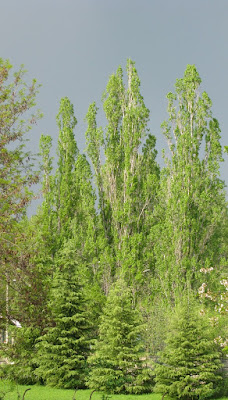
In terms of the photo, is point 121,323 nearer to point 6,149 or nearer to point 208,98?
point 6,149

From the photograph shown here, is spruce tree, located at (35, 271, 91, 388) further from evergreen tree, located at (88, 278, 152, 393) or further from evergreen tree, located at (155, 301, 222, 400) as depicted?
evergreen tree, located at (155, 301, 222, 400)

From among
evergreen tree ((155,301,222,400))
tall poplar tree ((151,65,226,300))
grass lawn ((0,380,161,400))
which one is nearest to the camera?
grass lawn ((0,380,161,400))

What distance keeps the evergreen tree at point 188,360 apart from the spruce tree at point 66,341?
2814 mm

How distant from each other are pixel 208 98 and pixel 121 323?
1079 centimetres

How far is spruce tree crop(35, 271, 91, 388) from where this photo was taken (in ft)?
48.8

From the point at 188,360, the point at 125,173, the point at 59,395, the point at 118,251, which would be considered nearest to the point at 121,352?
the point at 188,360

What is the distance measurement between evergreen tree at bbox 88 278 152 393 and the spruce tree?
0.59 m

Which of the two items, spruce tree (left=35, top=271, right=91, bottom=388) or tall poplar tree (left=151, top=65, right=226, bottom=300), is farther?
tall poplar tree (left=151, top=65, right=226, bottom=300)

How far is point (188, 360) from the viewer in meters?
13.4

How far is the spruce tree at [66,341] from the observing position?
14.9 meters

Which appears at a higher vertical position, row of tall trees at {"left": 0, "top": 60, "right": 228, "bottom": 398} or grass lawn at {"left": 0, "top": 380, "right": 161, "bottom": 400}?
row of tall trees at {"left": 0, "top": 60, "right": 228, "bottom": 398}

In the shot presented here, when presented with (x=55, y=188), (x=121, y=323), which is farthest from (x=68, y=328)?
(x=55, y=188)

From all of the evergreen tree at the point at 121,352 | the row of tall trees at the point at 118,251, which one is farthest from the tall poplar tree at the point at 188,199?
the evergreen tree at the point at 121,352

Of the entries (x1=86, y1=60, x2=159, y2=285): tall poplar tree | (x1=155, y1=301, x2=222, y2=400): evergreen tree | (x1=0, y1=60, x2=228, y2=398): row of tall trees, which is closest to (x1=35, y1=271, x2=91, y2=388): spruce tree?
(x1=0, y1=60, x2=228, y2=398): row of tall trees
